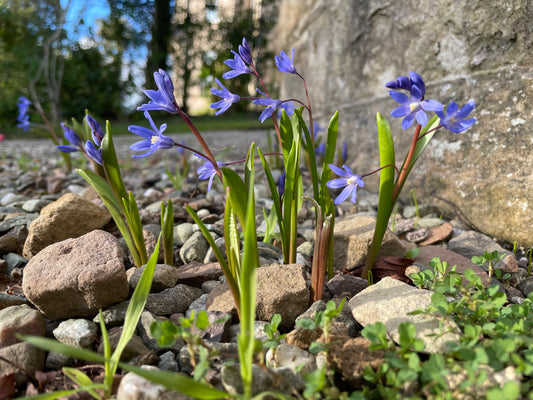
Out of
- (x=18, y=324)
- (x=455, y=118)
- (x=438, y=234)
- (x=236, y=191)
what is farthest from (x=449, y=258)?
(x=18, y=324)

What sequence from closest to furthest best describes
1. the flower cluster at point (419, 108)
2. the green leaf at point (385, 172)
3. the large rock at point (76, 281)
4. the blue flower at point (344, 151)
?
the flower cluster at point (419, 108), the large rock at point (76, 281), the green leaf at point (385, 172), the blue flower at point (344, 151)

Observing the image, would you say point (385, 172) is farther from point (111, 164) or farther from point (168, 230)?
point (111, 164)

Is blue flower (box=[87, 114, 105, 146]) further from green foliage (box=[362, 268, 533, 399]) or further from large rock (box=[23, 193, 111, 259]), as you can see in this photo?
green foliage (box=[362, 268, 533, 399])

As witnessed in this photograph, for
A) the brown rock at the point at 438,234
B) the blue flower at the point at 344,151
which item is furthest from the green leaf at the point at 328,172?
the blue flower at the point at 344,151

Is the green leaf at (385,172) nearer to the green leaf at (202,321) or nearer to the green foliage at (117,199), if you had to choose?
the green leaf at (202,321)

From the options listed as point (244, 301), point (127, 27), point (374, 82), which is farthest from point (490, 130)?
point (127, 27)

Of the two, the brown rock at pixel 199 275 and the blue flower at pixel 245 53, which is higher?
the blue flower at pixel 245 53
